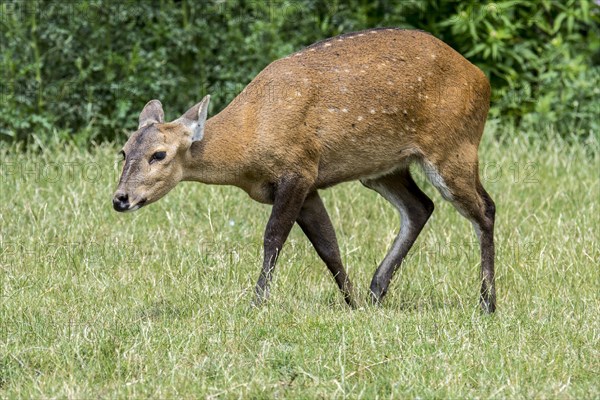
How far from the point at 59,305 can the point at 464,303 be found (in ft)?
7.63

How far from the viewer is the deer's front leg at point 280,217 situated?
281 inches

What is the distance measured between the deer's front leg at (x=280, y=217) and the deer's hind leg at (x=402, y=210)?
2.79 ft

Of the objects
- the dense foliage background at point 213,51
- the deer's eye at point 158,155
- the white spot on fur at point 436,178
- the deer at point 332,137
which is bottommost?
the dense foliage background at point 213,51

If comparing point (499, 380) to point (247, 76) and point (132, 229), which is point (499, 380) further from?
point (247, 76)

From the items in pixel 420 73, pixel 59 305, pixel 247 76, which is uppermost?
pixel 420 73

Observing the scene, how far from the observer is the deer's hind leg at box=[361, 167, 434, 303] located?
7.79 m

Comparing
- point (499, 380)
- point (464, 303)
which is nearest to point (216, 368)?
point (499, 380)

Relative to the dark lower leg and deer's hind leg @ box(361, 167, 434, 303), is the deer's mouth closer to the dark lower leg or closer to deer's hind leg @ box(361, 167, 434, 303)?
the dark lower leg

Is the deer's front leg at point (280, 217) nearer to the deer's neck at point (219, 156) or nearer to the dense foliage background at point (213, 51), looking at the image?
the deer's neck at point (219, 156)

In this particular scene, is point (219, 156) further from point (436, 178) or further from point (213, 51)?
point (213, 51)

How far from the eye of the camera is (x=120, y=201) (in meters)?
6.77

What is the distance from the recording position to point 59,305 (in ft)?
22.9

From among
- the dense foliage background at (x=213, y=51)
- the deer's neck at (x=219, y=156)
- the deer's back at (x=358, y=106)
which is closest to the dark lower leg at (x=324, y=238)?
the deer's back at (x=358, y=106)

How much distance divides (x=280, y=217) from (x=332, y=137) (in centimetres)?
56
